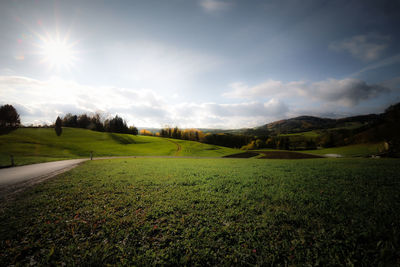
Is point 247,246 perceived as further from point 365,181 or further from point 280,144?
point 280,144

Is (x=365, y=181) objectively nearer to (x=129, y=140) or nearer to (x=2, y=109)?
(x=129, y=140)

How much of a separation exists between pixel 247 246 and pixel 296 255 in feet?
3.45

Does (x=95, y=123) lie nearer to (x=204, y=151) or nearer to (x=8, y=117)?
(x=8, y=117)

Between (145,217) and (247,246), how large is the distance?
3.50 meters

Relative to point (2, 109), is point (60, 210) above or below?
below

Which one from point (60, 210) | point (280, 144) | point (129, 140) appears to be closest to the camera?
point (60, 210)

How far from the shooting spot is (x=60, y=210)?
5465 millimetres

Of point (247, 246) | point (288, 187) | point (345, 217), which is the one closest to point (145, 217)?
point (247, 246)

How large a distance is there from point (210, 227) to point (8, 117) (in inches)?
3471

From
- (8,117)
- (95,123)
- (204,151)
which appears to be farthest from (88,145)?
(95,123)

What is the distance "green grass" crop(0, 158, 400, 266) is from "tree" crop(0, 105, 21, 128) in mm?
78162

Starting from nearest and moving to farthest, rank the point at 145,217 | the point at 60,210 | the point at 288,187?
the point at 145,217 → the point at 60,210 → the point at 288,187

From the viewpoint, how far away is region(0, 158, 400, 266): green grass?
307cm

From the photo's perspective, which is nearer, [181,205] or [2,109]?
[181,205]
